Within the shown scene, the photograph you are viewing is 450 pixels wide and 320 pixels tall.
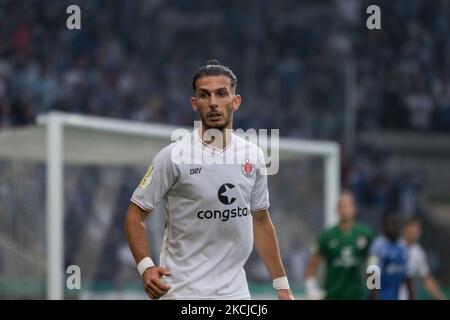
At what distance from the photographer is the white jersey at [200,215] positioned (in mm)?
5500

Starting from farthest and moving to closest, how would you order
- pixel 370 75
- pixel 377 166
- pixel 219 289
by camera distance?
pixel 370 75, pixel 377 166, pixel 219 289

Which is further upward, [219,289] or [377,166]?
[377,166]

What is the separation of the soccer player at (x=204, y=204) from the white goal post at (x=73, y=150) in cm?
599

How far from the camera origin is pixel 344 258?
1036 centimetres

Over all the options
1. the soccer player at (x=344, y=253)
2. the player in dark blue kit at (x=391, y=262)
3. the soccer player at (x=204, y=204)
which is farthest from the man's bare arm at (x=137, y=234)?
the player in dark blue kit at (x=391, y=262)

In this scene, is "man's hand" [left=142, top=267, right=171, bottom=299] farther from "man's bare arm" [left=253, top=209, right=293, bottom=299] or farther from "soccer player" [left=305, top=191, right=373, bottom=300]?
"soccer player" [left=305, top=191, right=373, bottom=300]

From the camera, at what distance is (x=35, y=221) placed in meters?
12.8

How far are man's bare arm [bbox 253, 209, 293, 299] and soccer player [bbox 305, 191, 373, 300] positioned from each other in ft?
15.1

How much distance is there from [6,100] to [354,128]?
6223mm

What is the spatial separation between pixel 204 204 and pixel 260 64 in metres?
15.9

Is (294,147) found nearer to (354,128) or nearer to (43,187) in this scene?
(43,187)

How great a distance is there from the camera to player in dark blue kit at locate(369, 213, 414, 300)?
1049 centimetres

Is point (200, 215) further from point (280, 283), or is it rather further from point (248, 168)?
point (280, 283)

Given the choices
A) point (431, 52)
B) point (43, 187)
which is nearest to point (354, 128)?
point (431, 52)
